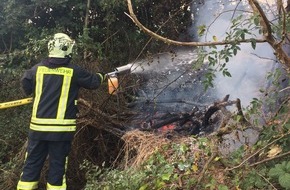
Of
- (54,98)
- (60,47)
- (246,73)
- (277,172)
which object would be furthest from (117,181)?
(246,73)

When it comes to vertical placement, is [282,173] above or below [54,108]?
below

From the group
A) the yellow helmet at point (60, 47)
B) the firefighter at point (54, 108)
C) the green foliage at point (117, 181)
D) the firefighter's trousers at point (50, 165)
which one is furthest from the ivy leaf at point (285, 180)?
the yellow helmet at point (60, 47)

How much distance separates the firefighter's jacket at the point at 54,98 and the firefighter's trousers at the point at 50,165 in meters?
0.12

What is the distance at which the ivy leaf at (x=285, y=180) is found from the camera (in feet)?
8.61

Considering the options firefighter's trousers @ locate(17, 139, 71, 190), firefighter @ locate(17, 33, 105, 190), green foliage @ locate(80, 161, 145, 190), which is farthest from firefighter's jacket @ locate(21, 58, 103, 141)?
green foliage @ locate(80, 161, 145, 190)

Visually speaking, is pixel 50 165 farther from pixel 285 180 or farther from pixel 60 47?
pixel 285 180

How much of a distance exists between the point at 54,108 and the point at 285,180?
2.46 m

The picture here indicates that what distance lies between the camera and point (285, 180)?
8.75 ft

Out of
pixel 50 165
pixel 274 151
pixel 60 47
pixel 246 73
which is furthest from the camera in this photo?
pixel 246 73

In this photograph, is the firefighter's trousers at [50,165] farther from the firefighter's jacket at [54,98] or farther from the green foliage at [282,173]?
the green foliage at [282,173]

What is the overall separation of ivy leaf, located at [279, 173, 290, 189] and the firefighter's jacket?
2297 millimetres

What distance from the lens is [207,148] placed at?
3482mm

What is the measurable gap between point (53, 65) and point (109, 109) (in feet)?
5.55

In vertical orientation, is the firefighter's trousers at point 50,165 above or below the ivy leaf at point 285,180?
below
